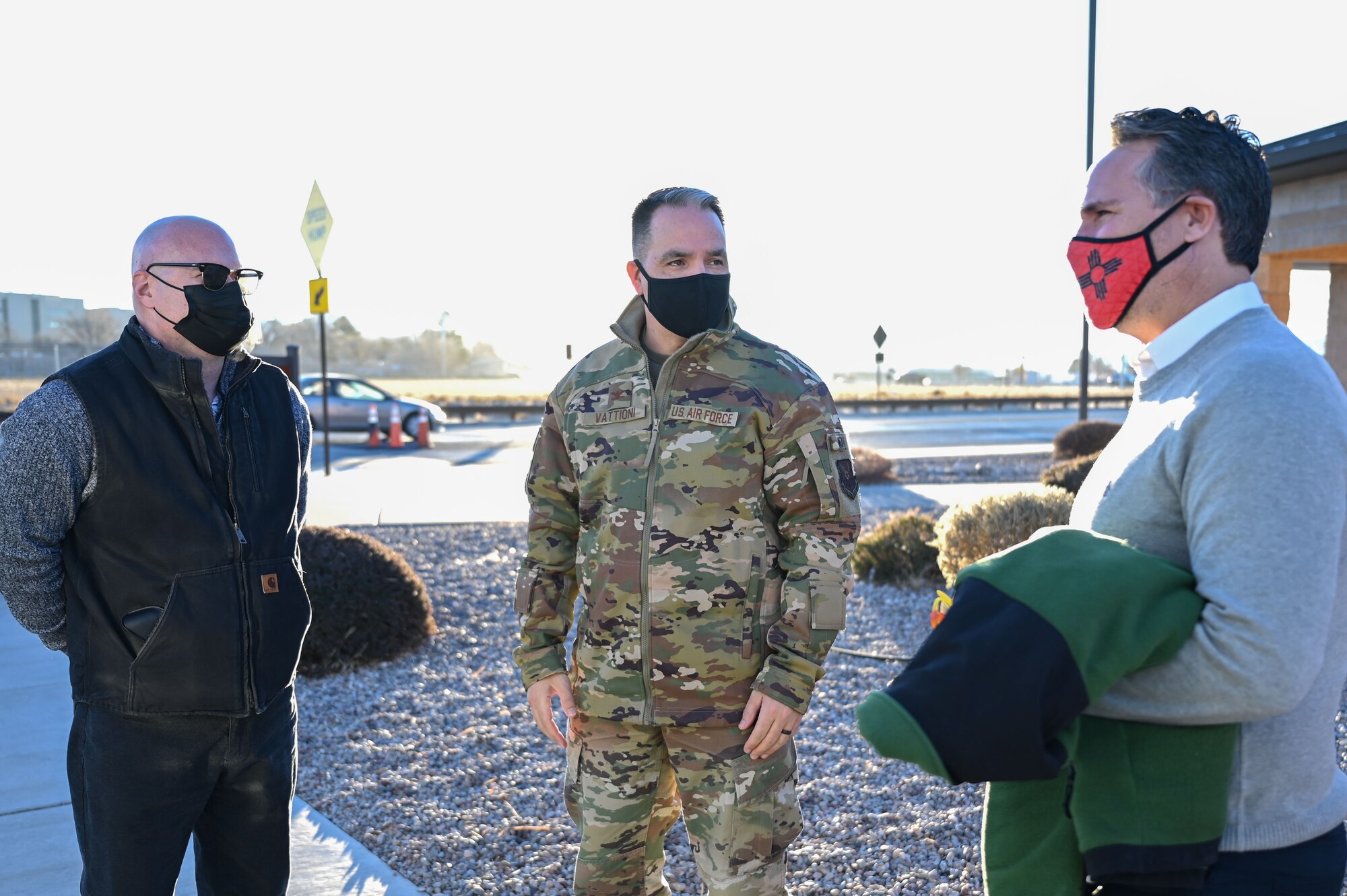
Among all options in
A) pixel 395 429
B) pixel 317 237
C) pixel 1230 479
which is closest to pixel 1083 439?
pixel 317 237

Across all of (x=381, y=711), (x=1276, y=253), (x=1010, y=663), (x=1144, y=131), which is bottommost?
(x=381, y=711)

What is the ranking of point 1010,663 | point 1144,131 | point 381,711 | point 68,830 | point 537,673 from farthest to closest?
1. point 381,711
2. point 68,830
3. point 537,673
4. point 1144,131
5. point 1010,663

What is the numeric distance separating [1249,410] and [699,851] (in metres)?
1.58

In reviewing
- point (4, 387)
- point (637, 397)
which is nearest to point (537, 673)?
point (637, 397)

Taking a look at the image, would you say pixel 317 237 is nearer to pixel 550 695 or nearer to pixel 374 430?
pixel 374 430

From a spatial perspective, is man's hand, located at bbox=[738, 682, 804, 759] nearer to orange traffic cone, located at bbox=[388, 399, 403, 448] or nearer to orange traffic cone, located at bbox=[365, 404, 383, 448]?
orange traffic cone, located at bbox=[388, 399, 403, 448]

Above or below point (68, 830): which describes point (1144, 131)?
above

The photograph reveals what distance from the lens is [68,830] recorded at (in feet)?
12.1

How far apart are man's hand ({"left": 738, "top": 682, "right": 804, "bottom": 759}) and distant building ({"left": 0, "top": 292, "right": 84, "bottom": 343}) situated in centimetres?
4391

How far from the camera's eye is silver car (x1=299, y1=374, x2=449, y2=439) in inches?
882

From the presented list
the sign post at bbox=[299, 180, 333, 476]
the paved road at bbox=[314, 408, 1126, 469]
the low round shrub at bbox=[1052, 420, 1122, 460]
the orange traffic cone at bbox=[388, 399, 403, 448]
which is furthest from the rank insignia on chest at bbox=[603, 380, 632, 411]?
the orange traffic cone at bbox=[388, 399, 403, 448]

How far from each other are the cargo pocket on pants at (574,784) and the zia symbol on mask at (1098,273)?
158 centimetres

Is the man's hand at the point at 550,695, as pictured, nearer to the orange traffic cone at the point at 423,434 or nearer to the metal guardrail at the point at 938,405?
the orange traffic cone at the point at 423,434

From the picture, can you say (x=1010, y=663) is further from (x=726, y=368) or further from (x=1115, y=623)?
(x=726, y=368)
